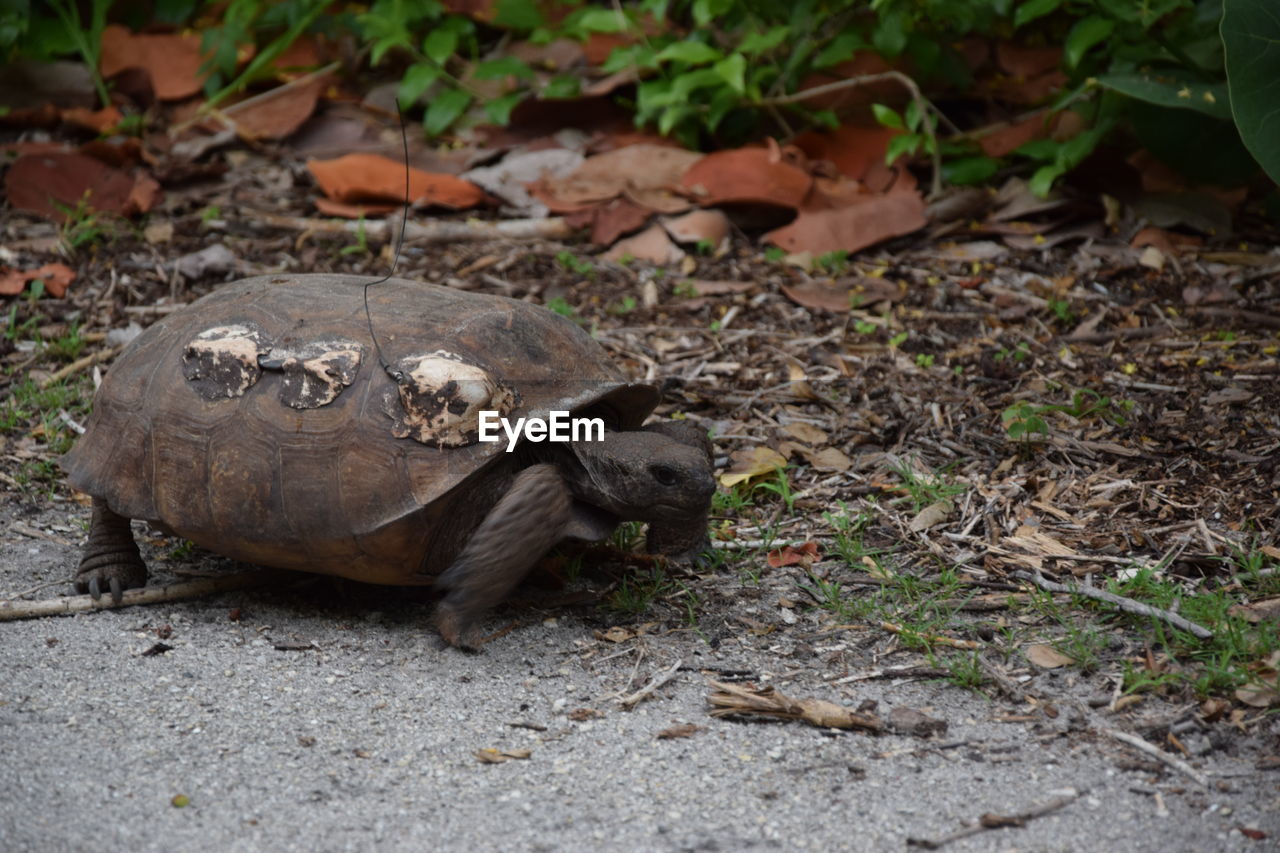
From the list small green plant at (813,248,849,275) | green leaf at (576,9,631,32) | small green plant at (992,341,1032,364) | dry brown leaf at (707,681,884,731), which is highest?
green leaf at (576,9,631,32)

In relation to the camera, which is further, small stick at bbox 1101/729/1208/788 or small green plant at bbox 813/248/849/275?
small green plant at bbox 813/248/849/275

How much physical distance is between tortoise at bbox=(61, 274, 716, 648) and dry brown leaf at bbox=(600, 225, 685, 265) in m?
2.35

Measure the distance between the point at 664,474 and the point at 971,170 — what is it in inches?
136

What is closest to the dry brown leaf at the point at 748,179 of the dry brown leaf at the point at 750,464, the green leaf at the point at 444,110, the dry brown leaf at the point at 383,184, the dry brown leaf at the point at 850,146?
the dry brown leaf at the point at 850,146

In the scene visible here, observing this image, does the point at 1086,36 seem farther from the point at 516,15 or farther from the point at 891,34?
the point at 516,15

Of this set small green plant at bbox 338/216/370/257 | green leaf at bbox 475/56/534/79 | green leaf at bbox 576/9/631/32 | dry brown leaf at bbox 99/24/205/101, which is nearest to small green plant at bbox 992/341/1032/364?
green leaf at bbox 576/9/631/32

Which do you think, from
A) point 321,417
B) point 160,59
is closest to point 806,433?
point 321,417

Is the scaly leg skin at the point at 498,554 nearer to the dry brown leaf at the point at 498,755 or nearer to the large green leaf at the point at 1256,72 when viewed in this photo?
the dry brown leaf at the point at 498,755

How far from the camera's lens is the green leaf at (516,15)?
23.1ft

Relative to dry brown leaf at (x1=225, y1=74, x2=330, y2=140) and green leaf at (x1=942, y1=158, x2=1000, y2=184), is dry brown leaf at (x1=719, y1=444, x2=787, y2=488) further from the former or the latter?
dry brown leaf at (x1=225, y1=74, x2=330, y2=140)

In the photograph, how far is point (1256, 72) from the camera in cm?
410

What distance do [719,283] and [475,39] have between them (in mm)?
2736

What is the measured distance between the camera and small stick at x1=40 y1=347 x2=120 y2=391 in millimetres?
4785

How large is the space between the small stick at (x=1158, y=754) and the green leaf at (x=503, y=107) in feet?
16.0
